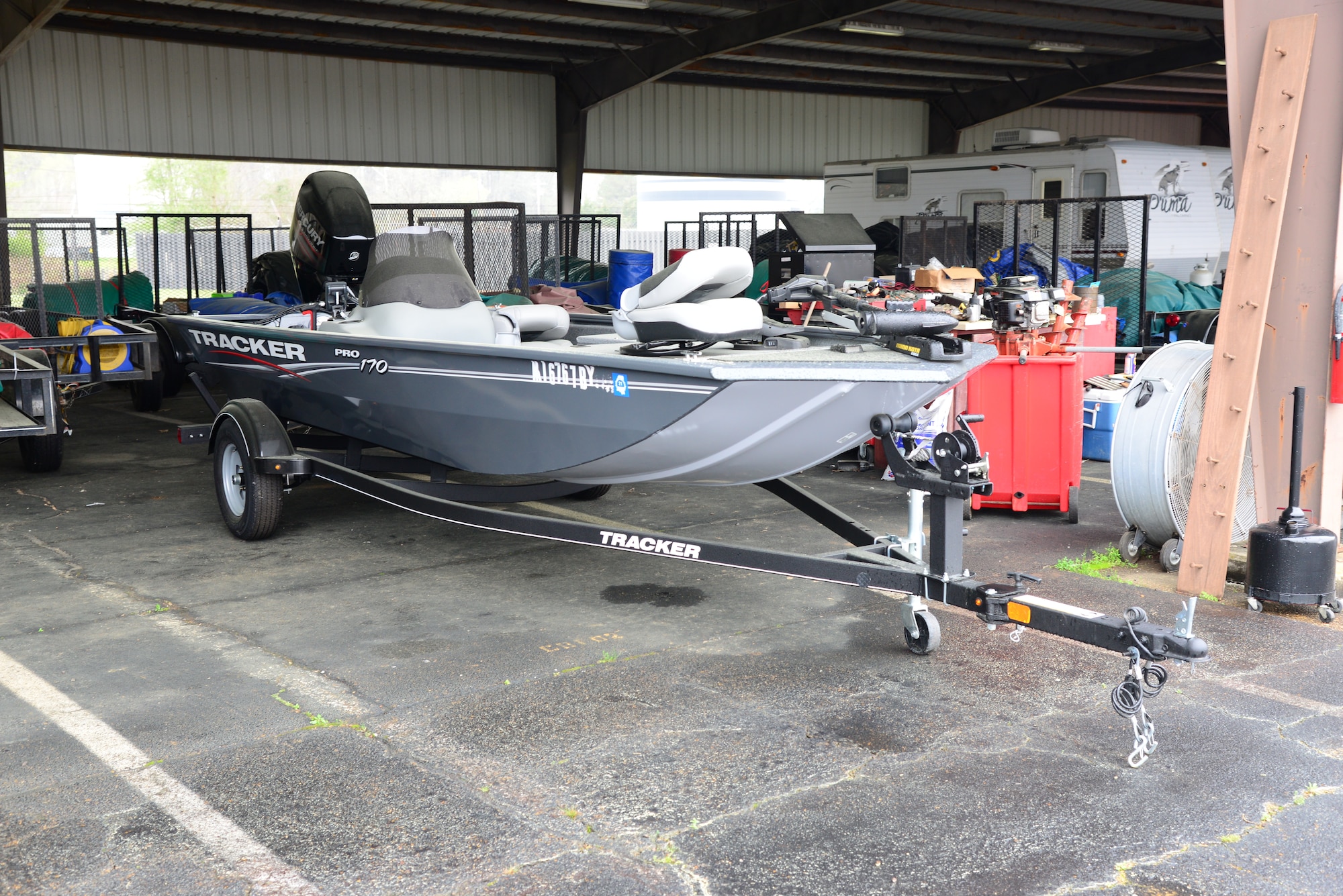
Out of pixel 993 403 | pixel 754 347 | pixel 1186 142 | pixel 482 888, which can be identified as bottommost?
pixel 482 888

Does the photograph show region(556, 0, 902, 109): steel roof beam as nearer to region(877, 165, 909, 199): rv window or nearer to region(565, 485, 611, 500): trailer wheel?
region(877, 165, 909, 199): rv window

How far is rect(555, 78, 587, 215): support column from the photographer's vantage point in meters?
20.7

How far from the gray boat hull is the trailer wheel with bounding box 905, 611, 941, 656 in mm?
716

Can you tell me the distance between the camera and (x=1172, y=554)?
5.56m

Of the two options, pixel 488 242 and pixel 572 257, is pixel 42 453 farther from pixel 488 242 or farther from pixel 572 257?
pixel 572 257

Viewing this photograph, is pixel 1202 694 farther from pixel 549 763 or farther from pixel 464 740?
pixel 464 740

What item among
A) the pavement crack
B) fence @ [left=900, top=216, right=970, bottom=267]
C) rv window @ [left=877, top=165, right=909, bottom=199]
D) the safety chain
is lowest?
the pavement crack

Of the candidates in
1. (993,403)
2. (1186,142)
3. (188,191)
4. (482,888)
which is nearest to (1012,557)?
(993,403)

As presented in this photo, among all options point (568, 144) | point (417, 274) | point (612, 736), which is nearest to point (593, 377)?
point (612, 736)

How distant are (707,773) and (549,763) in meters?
0.48

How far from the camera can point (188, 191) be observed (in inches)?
2080

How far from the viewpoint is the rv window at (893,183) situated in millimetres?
17672

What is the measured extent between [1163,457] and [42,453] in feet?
23.7

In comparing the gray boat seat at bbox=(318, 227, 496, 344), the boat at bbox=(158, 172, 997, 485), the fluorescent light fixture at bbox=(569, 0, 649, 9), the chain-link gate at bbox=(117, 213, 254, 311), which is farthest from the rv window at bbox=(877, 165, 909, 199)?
the gray boat seat at bbox=(318, 227, 496, 344)
